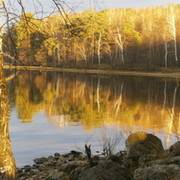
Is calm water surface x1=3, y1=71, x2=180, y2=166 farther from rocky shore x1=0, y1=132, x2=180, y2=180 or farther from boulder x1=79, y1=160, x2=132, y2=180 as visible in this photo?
boulder x1=79, y1=160, x2=132, y2=180

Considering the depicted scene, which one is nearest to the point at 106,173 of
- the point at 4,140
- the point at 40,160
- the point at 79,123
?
the point at 4,140

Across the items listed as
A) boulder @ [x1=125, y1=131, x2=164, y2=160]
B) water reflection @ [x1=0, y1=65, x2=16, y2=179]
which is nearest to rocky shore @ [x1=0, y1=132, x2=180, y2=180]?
boulder @ [x1=125, y1=131, x2=164, y2=160]

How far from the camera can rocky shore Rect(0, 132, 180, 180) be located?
5.76 meters

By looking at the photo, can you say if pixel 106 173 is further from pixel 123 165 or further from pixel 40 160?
pixel 40 160

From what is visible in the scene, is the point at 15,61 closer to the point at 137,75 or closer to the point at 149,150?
the point at 149,150

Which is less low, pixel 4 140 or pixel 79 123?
pixel 4 140

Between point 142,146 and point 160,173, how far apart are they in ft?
8.09

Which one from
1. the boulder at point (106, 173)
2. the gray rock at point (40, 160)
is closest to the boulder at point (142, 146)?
the boulder at point (106, 173)

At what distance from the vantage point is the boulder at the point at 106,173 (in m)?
5.81

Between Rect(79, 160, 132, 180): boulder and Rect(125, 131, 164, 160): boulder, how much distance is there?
5.88 feet

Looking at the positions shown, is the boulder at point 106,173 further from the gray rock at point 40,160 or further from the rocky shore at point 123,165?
the gray rock at point 40,160

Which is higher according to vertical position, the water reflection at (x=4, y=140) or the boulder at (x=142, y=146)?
the water reflection at (x=4, y=140)

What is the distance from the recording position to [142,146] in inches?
314

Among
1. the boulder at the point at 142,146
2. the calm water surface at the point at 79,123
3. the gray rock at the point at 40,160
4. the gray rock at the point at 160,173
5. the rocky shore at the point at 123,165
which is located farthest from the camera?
the calm water surface at the point at 79,123
